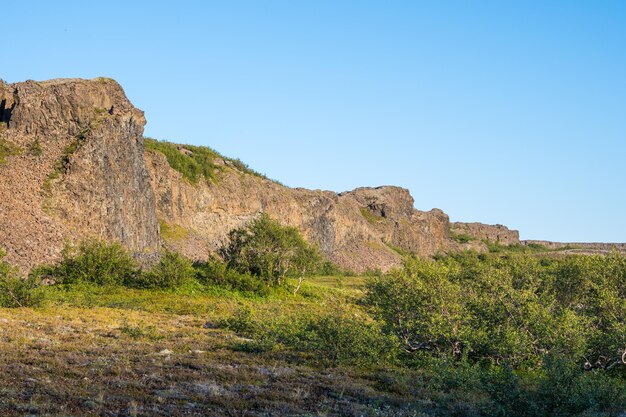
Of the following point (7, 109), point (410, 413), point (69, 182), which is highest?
point (7, 109)

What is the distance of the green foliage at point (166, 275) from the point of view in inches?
2008

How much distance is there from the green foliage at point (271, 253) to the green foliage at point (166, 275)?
7859 millimetres

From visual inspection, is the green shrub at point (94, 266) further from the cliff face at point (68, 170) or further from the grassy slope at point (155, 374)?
the grassy slope at point (155, 374)

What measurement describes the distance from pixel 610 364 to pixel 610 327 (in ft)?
5.74

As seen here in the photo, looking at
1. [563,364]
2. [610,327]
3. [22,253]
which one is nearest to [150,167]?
[22,253]

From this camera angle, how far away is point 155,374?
64.4 feet

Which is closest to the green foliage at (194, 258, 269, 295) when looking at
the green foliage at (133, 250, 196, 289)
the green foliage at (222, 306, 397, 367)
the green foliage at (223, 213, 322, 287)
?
the green foliage at (223, 213, 322, 287)

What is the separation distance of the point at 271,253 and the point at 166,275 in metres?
11.5

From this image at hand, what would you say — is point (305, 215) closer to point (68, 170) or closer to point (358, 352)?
point (68, 170)

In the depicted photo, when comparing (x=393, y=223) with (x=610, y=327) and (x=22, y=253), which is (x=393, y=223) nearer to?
(x=22, y=253)

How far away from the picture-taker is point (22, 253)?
49.4m

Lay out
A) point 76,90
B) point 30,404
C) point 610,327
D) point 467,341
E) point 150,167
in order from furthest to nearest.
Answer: point 150,167, point 76,90, point 610,327, point 467,341, point 30,404

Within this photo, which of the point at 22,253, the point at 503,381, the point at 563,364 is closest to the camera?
the point at 563,364

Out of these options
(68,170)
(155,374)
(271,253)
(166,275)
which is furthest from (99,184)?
(155,374)
